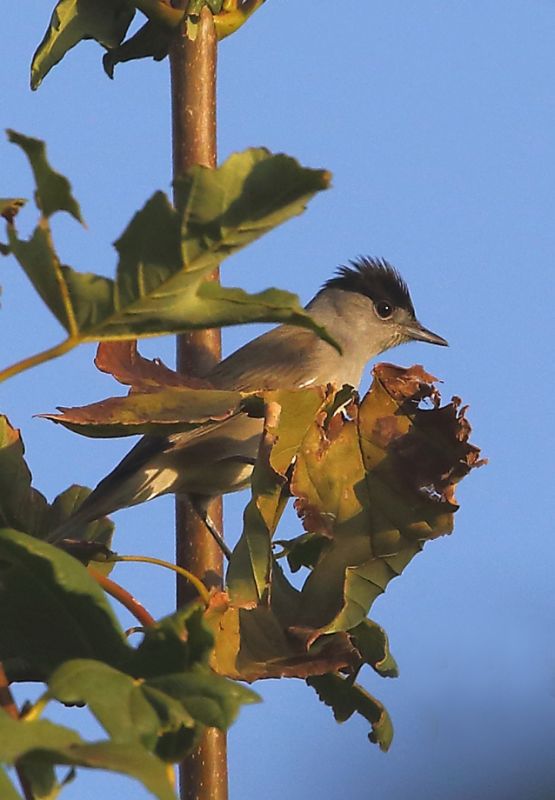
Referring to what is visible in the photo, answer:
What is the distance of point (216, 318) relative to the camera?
6.03ft

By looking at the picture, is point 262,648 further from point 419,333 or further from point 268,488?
point 419,333

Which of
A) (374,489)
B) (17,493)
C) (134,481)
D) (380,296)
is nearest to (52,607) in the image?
(17,493)

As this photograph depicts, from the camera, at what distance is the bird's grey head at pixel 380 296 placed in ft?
22.7

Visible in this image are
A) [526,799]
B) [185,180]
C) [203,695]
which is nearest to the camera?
[203,695]

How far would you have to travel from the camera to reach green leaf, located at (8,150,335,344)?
5.79ft

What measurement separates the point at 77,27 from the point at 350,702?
1.77m

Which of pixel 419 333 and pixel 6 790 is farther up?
pixel 419 333

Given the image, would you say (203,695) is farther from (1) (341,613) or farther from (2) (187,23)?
(2) (187,23)

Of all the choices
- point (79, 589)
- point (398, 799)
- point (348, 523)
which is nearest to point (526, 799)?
point (398, 799)

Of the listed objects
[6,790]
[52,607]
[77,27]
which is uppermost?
[77,27]

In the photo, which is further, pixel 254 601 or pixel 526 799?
pixel 526 799

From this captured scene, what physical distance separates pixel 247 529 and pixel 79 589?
0.77 meters

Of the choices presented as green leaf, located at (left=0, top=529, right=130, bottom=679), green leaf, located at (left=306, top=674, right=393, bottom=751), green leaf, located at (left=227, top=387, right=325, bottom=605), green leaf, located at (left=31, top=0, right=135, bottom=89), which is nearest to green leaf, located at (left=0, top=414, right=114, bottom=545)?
green leaf, located at (left=227, top=387, right=325, bottom=605)

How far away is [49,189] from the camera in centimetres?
177
